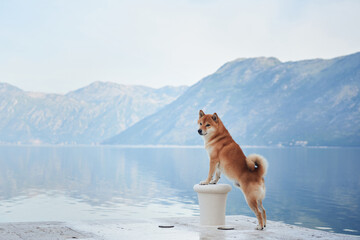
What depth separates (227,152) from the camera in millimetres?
9914

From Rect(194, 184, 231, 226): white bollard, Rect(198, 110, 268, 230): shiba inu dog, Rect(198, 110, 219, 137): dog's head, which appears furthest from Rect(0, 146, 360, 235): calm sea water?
Rect(198, 110, 219, 137): dog's head

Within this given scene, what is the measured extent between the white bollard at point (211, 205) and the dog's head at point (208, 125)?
1.20 meters

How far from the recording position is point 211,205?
10430mm

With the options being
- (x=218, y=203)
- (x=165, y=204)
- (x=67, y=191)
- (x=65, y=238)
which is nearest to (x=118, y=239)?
(x=65, y=238)

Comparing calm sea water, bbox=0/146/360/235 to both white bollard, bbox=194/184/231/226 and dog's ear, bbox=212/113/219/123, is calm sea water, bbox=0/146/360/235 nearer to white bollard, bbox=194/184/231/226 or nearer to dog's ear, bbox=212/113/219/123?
white bollard, bbox=194/184/231/226

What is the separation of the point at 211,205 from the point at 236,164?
48.7 inches

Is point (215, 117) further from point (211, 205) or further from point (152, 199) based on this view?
point (152, 199)

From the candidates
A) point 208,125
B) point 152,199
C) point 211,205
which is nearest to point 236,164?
point 208,125

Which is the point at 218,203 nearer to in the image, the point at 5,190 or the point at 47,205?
the point at 47,205

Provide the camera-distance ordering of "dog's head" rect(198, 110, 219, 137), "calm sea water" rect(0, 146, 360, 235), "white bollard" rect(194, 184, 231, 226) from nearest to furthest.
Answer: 1. "dog's head" rect(198, 110, 219, 137)
2. "white bollard" rect(194, 184, 231, 226)
3. "calm sea water" rect(0, 146, 360, 235)

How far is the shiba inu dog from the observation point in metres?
9.66

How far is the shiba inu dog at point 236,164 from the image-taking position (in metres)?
9.66

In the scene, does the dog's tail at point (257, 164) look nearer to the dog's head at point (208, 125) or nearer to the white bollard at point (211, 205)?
the white bollard at point (211, 205)

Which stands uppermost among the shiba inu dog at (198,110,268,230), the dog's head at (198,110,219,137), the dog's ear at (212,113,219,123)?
the dog's ear at (212,113,219,123)
